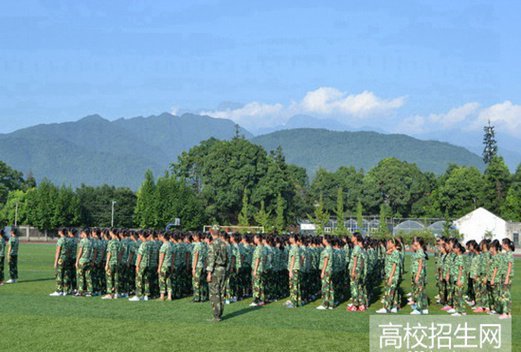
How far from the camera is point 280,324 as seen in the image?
48.6ft

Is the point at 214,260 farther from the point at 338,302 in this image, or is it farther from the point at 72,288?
the point at 72,288

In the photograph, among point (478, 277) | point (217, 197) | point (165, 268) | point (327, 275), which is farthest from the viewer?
point (217, 197)

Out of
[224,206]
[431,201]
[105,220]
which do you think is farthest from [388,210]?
[105,220]

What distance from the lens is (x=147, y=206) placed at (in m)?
83.2

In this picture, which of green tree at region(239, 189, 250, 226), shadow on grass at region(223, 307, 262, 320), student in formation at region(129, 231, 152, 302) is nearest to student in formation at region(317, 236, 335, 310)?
shadow on grass at region(223, 307, 262, 320)

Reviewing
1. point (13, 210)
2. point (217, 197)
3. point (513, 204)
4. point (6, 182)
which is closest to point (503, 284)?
point (217, 197)

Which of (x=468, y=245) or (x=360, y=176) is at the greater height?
(x=360, y=176)

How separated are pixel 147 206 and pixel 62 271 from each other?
63655 millimetres

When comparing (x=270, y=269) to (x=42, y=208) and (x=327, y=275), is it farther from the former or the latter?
(x=42, y=208)

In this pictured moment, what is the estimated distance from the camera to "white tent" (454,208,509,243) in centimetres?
7431

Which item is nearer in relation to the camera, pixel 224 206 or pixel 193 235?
pixel 193 235

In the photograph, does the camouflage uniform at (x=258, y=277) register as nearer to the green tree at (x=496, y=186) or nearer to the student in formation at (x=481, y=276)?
the student in formation at (x=481, y=276)

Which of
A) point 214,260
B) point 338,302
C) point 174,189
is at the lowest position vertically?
point 338,302

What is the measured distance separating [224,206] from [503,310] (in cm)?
6837
